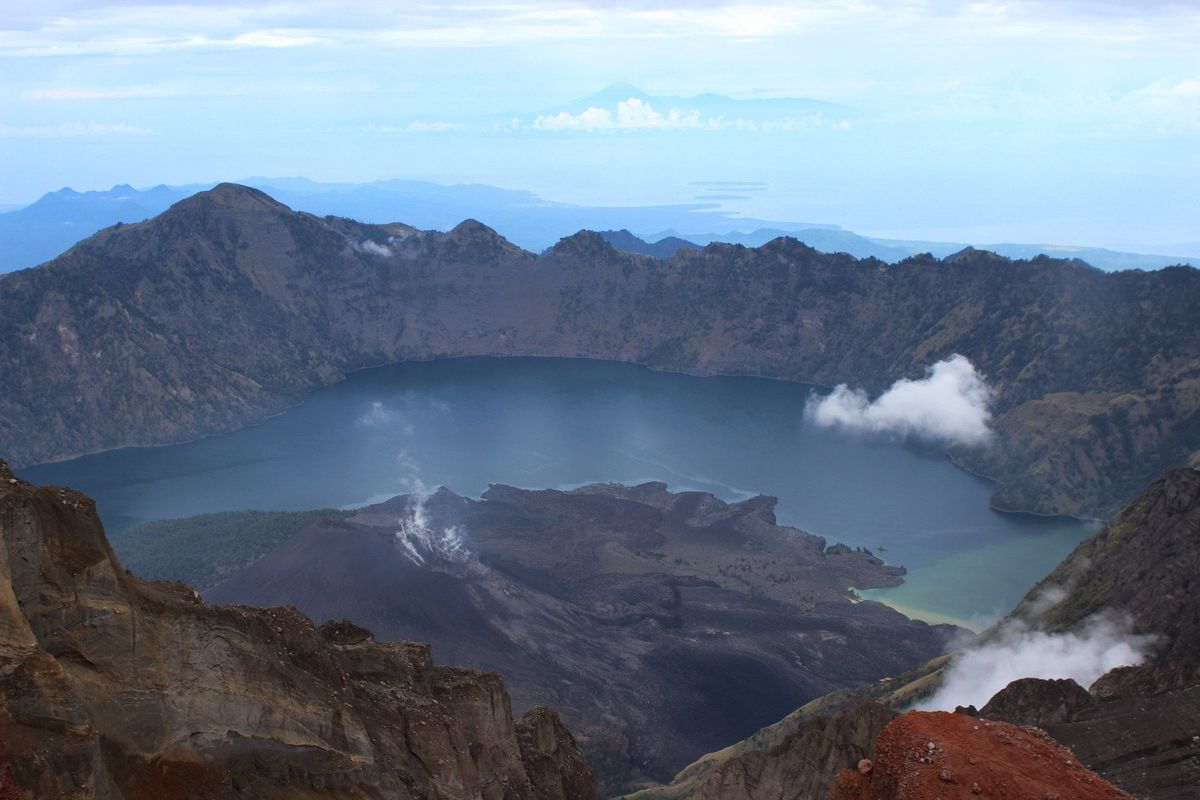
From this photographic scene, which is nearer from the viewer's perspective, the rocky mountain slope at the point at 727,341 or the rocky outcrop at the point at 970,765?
the rocky outcrop at the point at 970,765

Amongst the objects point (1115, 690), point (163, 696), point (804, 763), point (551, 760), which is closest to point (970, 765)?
point (163, 696)

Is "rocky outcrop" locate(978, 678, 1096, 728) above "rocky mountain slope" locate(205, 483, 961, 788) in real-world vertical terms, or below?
above

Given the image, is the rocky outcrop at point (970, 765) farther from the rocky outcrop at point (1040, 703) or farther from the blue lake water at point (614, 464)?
the blue lake water at point (614, 464)

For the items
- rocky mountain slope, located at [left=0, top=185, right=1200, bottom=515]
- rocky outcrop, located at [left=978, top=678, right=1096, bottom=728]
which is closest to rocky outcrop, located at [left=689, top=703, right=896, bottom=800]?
rocky outcrop, located at [left=978, top=678, right=1096, bottom=728]

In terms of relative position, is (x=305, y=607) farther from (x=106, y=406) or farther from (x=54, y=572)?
(x=106, y=406)

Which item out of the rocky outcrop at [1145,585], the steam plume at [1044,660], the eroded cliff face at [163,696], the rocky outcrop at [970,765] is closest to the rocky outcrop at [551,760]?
the eroded cliff face at [163,696]

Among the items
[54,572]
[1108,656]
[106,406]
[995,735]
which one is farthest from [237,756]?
[106,406]

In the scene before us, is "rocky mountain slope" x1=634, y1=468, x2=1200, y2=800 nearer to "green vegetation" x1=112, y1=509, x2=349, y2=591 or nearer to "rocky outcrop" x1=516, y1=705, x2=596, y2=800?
"rocky outcrop" x1=516, y1=705, x2=596, y2=800
